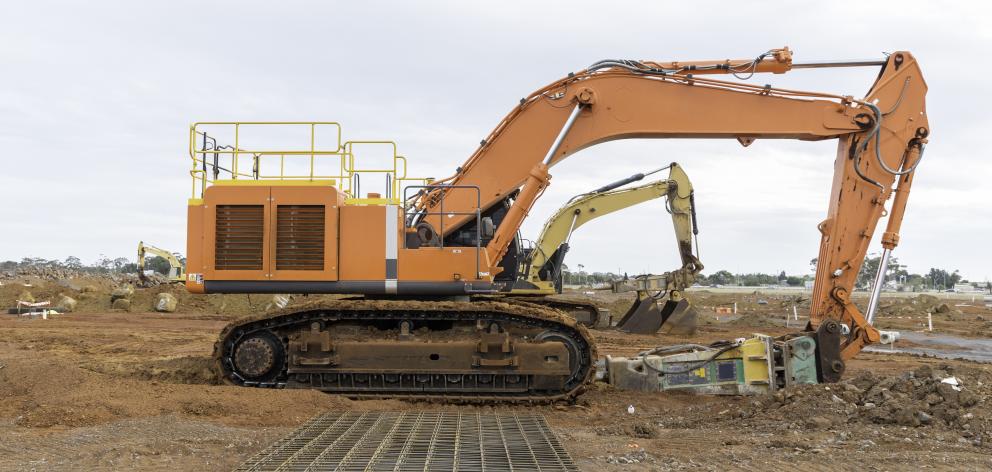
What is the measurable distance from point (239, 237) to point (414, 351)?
261 cm

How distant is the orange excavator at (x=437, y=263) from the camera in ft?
30.8

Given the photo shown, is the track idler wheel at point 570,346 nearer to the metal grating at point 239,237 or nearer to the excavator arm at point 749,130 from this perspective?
the excavator arm at point 749,130

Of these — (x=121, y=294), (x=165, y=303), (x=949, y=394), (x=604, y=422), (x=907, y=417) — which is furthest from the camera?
(x=121, y=294)

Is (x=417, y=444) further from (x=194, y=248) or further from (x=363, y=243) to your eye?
(x=194, y=248)

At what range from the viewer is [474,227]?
34.9ft

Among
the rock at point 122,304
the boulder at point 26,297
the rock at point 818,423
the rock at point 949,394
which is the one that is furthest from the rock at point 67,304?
the rock at point 949,394

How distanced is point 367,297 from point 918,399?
657 centimetres

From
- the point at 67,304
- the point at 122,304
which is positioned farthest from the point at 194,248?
the point at 67,304

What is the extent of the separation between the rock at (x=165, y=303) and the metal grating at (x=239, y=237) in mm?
19833

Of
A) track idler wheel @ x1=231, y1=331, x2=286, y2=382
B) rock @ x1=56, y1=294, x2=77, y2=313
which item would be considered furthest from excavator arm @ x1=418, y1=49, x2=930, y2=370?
rock @ x1=56, y1=294, x2=77, y2=313

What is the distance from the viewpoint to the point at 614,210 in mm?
18938

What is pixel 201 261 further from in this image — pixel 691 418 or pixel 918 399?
pixel 918 399

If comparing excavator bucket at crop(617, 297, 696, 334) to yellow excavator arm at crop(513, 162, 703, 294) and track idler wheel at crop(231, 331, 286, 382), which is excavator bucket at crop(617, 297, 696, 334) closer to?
yellow excavator arm at crop(513, 162, 703, 294)

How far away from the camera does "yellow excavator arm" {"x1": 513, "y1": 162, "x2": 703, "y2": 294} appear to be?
18.7m
